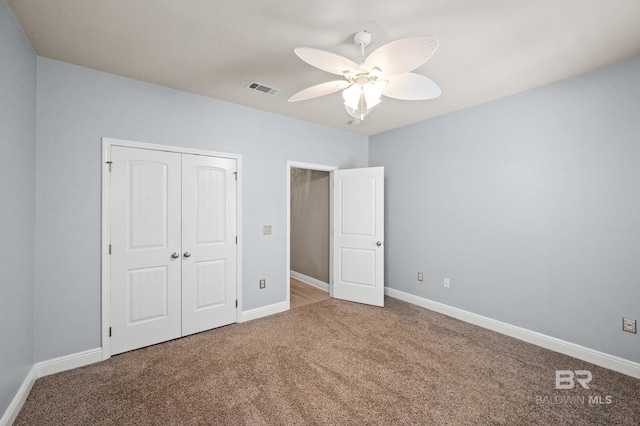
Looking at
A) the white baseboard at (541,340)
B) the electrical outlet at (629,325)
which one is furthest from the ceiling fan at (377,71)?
the white baseboard at (541,340)

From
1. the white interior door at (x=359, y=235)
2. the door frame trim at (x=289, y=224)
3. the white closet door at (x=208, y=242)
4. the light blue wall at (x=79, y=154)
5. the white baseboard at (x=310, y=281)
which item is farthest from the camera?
the white baseboard at (x=310, y=281)

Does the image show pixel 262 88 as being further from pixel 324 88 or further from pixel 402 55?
pixel 402 55

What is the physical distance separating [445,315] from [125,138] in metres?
4.20

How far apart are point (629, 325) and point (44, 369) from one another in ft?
16.1

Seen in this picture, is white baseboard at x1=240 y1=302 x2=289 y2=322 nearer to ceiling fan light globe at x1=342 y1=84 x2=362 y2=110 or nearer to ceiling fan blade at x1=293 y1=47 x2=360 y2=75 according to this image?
ceiling fan light globe at x1=342 y1=84 x2=362 y2=110

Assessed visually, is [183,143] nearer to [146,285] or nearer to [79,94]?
[79,94]

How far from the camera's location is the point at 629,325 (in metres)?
2.29

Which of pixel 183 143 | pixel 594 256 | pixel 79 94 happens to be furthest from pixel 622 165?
pixel 79 94

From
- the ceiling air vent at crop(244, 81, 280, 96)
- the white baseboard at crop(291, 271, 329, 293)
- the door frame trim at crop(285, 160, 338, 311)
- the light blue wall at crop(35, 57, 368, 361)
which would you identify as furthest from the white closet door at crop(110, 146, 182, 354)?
the white baseboard at crop(291, 271, 329, 293)

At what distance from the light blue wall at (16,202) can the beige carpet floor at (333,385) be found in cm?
40

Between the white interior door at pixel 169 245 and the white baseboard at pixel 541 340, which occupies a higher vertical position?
the white interior door at pixel 169 245

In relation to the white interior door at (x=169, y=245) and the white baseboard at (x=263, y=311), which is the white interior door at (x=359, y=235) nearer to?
the white baseboard at (x=263, y=311)

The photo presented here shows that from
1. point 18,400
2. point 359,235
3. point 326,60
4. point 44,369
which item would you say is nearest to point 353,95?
point 326,60

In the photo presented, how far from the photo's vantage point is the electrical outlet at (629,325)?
226cm
